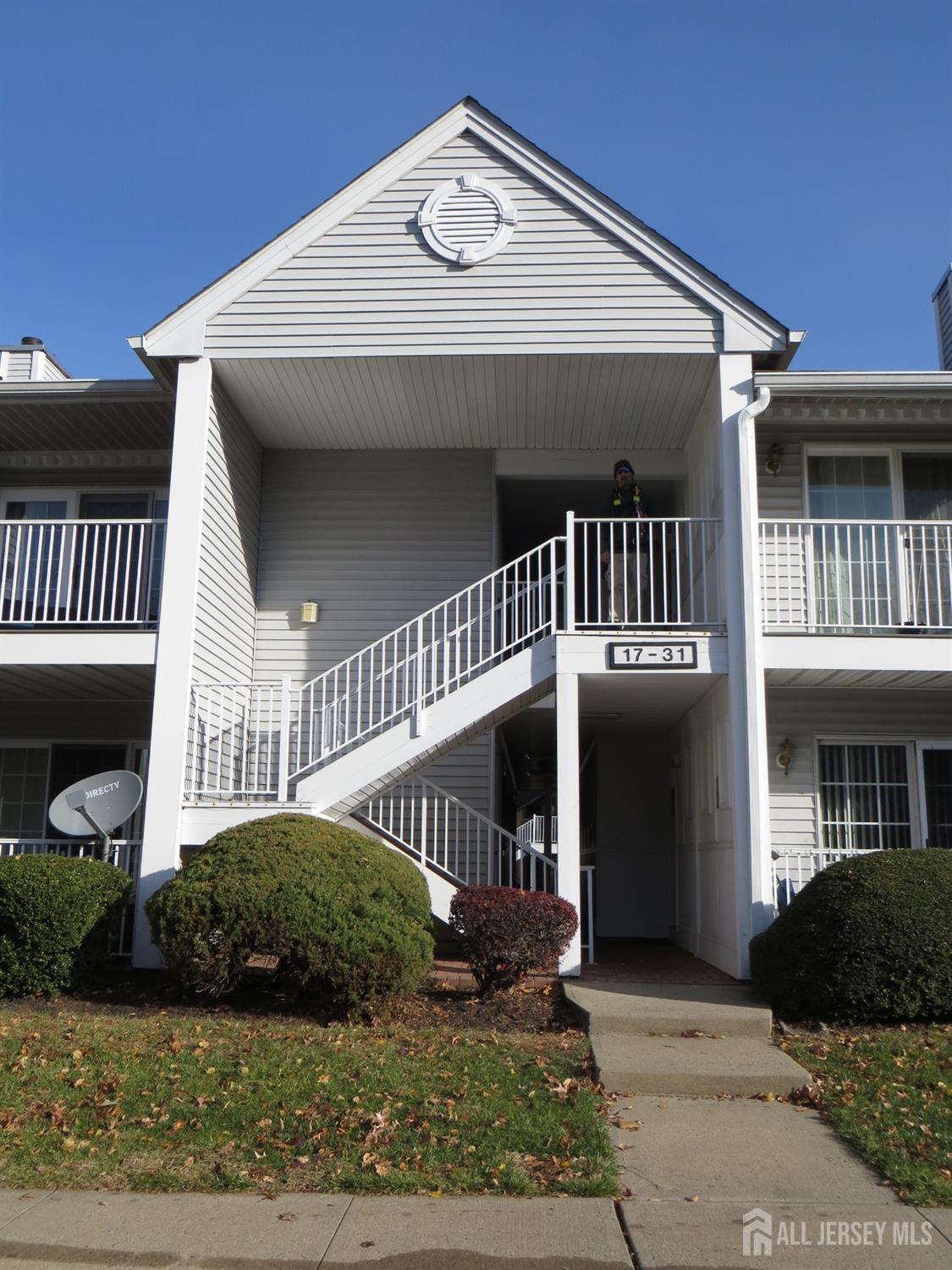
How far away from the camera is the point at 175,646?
10695mm

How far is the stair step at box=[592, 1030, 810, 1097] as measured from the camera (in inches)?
266

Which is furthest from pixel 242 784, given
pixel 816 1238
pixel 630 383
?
pixel 816 1238

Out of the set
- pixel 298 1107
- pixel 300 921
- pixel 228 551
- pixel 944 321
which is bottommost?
pixel 298 1107

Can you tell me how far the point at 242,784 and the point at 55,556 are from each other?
423 centimetres

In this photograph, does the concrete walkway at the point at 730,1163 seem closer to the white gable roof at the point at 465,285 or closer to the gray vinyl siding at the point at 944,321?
the white gable roof at the point at 465,285

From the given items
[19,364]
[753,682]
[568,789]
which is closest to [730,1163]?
[568,789]

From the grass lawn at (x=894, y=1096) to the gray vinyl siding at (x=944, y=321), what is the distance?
972cm

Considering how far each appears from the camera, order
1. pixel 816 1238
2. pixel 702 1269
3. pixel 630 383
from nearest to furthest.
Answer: pixel 702 1269, pixel 816 1238, pixel 630 383

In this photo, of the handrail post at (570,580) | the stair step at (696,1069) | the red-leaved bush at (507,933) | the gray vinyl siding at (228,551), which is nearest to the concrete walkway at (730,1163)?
the stair step at (696,1069)

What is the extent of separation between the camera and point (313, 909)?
27.1 feet

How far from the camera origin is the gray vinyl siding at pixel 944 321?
47.5 feet

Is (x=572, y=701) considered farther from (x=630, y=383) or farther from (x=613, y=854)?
(x=613, y=854)

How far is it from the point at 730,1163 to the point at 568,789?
499 cm

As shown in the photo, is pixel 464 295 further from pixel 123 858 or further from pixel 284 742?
pixel 123 858
